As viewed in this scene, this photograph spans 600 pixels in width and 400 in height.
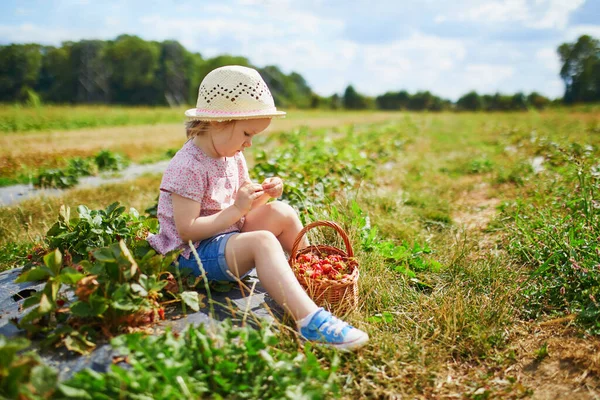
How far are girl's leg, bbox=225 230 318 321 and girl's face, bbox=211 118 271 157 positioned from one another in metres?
0.50

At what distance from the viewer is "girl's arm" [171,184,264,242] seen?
2.21 m

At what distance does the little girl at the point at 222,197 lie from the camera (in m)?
2.10

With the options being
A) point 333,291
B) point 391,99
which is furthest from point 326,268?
point 391,99

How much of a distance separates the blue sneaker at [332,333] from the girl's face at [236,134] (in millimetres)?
1003

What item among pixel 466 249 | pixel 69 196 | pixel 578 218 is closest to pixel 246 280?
pixel 466 249

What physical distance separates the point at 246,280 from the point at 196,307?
0.62 metres

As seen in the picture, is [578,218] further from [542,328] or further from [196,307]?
[196,307]

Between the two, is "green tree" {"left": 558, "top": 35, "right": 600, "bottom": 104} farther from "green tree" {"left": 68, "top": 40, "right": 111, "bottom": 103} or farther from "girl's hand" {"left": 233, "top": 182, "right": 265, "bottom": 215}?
"green tree" {"left": 68, "top": 40, "right": 111, "bottom": 103}

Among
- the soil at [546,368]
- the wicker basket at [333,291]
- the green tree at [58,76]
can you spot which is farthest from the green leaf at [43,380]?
the green tree at [58,76]

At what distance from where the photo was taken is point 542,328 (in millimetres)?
2211

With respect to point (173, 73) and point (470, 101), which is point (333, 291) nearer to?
point (173, 73)

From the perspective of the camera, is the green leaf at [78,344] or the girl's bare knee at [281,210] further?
the girl's bare knee at [281,210]

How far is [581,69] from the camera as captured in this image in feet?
169

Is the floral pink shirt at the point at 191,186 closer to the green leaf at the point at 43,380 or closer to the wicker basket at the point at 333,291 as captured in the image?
the wicker basket at the point at 333,291
